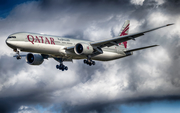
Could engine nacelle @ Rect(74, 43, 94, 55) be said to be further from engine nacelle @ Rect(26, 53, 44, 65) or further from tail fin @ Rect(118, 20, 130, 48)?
tail fin @ Rect(118, 20, 130, 48)

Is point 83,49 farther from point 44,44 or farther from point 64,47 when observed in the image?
point 44,44

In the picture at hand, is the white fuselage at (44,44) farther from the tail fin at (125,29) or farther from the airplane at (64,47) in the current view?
the tail fin at (125,29)

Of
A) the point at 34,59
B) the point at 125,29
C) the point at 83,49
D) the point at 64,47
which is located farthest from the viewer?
the point at 125,29

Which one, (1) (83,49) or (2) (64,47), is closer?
(1) (83,49)

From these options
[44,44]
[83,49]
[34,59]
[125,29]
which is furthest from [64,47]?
[125,29]

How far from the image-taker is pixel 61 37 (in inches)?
2393

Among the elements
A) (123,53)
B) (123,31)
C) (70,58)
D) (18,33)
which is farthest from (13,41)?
(123,31)

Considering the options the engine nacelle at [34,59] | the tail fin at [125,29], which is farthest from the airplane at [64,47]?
the tail fin at [125,29]

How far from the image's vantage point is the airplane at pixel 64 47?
56016 millimetres

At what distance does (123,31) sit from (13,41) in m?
28.8

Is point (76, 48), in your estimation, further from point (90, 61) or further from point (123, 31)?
point (123, 31)

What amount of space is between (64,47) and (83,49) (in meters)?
3.77

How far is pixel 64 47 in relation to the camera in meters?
59.8

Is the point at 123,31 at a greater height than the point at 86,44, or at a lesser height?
greater
